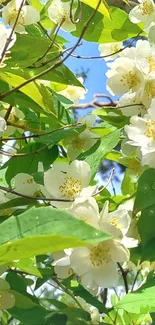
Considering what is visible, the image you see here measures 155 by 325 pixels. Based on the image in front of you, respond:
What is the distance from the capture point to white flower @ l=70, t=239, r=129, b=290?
692 mm

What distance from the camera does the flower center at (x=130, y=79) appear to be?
0.87 m

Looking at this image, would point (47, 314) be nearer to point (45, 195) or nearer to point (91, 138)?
point (45, 195)

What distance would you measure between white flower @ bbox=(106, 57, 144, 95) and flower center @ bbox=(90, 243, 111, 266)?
262mm

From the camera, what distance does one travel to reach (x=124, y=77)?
34.9 inches

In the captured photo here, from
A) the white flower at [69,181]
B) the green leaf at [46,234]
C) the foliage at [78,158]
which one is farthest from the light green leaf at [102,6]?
the green leaf at [46,234]

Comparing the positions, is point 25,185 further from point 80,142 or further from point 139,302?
point 139,302

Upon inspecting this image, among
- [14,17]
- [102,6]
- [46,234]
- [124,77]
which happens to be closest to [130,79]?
[124,77]

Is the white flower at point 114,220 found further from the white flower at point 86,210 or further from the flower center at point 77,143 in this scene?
the flower center at point 77,143

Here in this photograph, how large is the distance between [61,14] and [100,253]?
455mm

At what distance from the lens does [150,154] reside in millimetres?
763

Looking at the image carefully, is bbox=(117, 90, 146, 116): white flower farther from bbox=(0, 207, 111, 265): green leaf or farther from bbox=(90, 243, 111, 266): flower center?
bbox=(0, 207, 111, 265): green leaf

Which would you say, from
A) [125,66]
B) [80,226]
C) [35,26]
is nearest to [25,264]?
[80,226]

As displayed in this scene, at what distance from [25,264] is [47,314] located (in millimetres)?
155

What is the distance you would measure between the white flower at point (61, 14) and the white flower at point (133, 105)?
8.0 inches
